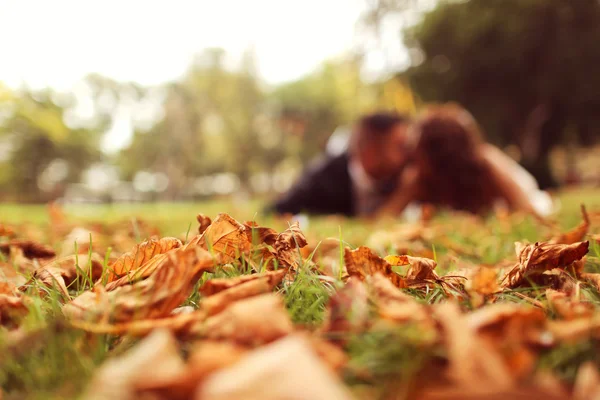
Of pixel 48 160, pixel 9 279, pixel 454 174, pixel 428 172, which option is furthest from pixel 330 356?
pixel 48 160

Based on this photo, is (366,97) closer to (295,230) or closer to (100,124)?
(295,230)

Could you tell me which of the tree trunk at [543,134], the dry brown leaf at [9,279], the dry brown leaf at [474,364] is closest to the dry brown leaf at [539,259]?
the dry brown leaf at [474,364]

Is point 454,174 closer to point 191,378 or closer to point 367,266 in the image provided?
point 367,266

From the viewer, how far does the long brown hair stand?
4094 mm

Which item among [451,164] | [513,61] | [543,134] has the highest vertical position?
[513,61]

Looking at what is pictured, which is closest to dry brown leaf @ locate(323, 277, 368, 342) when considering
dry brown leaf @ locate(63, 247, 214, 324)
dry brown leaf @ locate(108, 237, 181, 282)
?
dry brown leaf @ locate(63, 247, 214, 324)

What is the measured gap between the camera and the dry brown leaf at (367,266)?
0.94 m

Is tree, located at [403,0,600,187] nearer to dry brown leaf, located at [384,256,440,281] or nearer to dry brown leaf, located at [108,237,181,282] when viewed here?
dry brown leaf, located at [384,256,440,281]

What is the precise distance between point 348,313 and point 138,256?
1.77 ft

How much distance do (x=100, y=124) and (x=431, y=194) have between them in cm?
3006

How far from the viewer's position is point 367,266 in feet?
3.12

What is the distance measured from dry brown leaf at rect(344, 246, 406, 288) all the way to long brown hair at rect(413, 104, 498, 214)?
3349 mm

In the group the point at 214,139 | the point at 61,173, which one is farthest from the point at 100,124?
the point at 214,139

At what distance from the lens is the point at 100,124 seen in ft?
100
